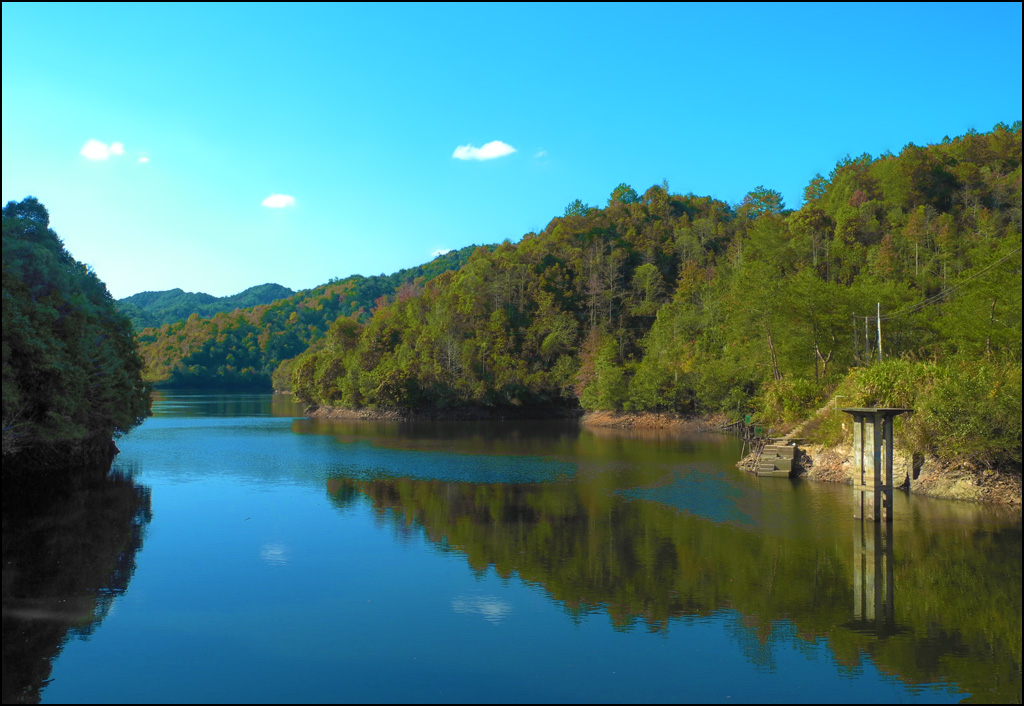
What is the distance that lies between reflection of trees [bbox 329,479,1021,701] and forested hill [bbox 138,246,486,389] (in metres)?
104

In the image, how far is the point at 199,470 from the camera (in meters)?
37.5

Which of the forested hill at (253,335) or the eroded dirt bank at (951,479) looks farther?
the forested hill at (253,335)

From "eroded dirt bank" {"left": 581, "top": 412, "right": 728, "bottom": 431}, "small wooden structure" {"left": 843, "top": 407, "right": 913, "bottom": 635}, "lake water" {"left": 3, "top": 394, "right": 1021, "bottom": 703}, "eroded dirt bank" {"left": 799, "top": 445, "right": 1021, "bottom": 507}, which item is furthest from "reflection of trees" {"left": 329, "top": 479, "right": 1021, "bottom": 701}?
"eroded dirt bank" {"left": 581, "top": 412, "right": 728, "bottom": 431}

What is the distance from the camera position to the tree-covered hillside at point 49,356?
83.1 feet

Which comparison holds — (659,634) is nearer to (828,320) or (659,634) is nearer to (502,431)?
(828,320)

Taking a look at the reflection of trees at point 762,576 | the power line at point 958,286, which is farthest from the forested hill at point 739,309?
the reflection of trees at point 762,576

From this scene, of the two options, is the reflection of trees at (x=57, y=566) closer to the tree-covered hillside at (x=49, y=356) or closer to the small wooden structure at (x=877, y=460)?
the tree-covered hillside at (x=49, y=356)

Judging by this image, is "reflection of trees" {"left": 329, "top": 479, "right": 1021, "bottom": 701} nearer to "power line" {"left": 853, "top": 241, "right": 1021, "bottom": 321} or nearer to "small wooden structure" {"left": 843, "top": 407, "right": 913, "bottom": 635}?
"small wooden structure" {"left": 843, "top": 407, "right": 913, "bottom": 635}

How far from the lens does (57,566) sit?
18.2 metres

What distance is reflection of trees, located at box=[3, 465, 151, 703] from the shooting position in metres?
12.7

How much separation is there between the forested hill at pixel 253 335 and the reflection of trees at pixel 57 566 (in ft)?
324

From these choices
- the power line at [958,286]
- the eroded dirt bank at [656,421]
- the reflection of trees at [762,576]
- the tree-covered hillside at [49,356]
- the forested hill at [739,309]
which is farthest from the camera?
the eroded dirt bank at [656,421]

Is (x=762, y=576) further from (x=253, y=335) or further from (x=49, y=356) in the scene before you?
(x=253, y=335)

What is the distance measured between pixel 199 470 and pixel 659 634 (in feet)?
99.4
